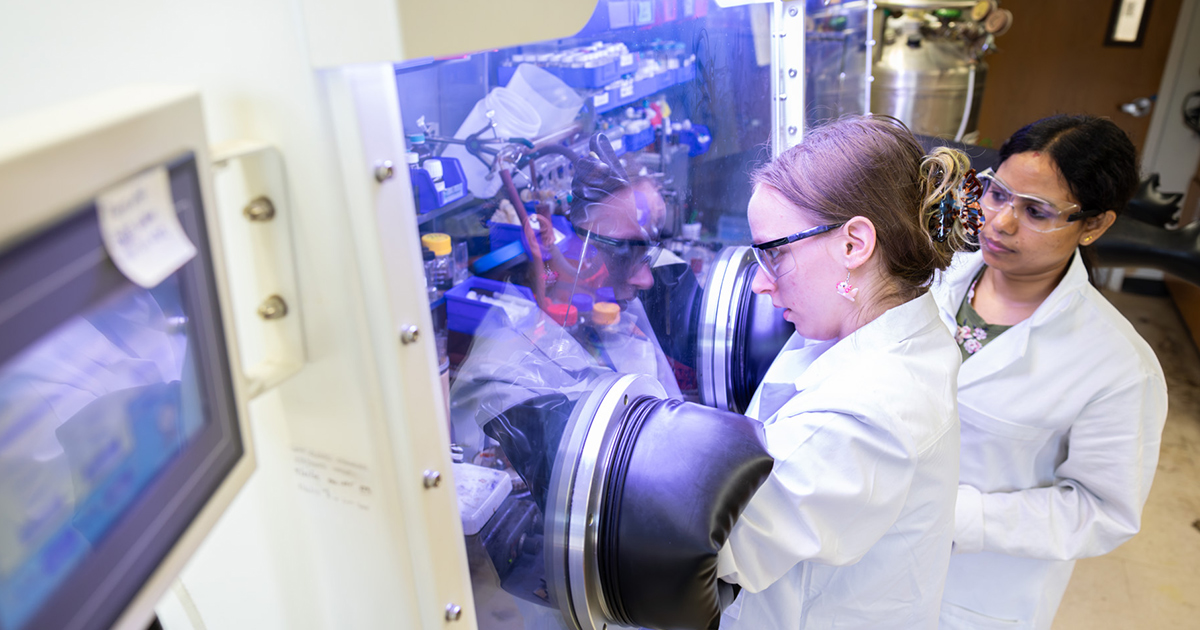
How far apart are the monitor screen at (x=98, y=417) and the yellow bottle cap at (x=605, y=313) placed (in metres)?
0.62

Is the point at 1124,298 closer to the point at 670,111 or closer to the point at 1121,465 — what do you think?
the point at 1121,465

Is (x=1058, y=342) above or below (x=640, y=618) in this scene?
above

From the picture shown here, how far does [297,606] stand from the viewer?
25.7 inches

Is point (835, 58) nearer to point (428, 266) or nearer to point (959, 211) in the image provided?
point (959, 211)

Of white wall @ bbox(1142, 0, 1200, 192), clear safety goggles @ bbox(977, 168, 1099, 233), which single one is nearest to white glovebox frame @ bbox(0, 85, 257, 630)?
clear safety goggles @ bbox(977, 168, 1099, 233)

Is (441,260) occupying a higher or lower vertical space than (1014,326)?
higher

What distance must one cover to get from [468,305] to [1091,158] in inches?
46.1

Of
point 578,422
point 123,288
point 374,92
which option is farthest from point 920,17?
point 123,288

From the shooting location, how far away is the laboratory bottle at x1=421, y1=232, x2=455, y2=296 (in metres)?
0.73

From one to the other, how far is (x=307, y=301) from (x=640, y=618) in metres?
0.58

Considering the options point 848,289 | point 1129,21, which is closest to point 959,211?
point 848,289

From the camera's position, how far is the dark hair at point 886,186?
0.94m

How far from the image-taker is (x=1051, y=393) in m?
1.28

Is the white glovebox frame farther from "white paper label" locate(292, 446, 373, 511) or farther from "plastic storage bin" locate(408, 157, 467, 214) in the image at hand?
"plastic storage bin" locate(408, 157, 467, 214)
